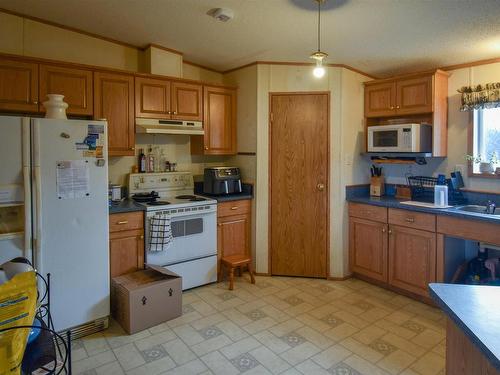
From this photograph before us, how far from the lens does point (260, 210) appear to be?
12.8 feet

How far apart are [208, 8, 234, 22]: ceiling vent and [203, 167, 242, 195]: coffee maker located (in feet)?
5.32

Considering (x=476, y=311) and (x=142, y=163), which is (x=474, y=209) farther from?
Answer: (x=142, y=163)

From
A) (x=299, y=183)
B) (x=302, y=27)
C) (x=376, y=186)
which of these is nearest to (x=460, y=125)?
(x=376, y=186)

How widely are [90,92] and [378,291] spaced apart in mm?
3334

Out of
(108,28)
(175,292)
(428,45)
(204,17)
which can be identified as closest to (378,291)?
(175,292)

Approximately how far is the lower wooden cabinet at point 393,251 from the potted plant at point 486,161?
0.78 metres

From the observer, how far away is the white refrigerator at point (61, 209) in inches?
90.8

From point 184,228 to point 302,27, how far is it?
208cm

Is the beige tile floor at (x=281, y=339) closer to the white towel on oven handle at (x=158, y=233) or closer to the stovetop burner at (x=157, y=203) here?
the white towel on oven handle at (x=158, y=233)

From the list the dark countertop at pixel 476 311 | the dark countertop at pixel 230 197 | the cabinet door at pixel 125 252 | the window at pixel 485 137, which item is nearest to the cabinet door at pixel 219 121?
the dark countertop at pixel 230 197

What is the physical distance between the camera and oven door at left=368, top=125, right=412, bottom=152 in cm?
346

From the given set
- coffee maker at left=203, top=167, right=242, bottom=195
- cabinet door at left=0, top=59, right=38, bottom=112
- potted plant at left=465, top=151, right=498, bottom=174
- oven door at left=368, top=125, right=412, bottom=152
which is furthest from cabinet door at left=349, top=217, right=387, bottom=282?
cabinet door at left=0, top=59, right=38, bottom=112

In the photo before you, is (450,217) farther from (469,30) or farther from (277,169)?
(277,169)

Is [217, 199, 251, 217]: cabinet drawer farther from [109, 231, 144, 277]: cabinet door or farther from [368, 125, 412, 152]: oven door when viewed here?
[368, 125, 412, 152]: oven door
